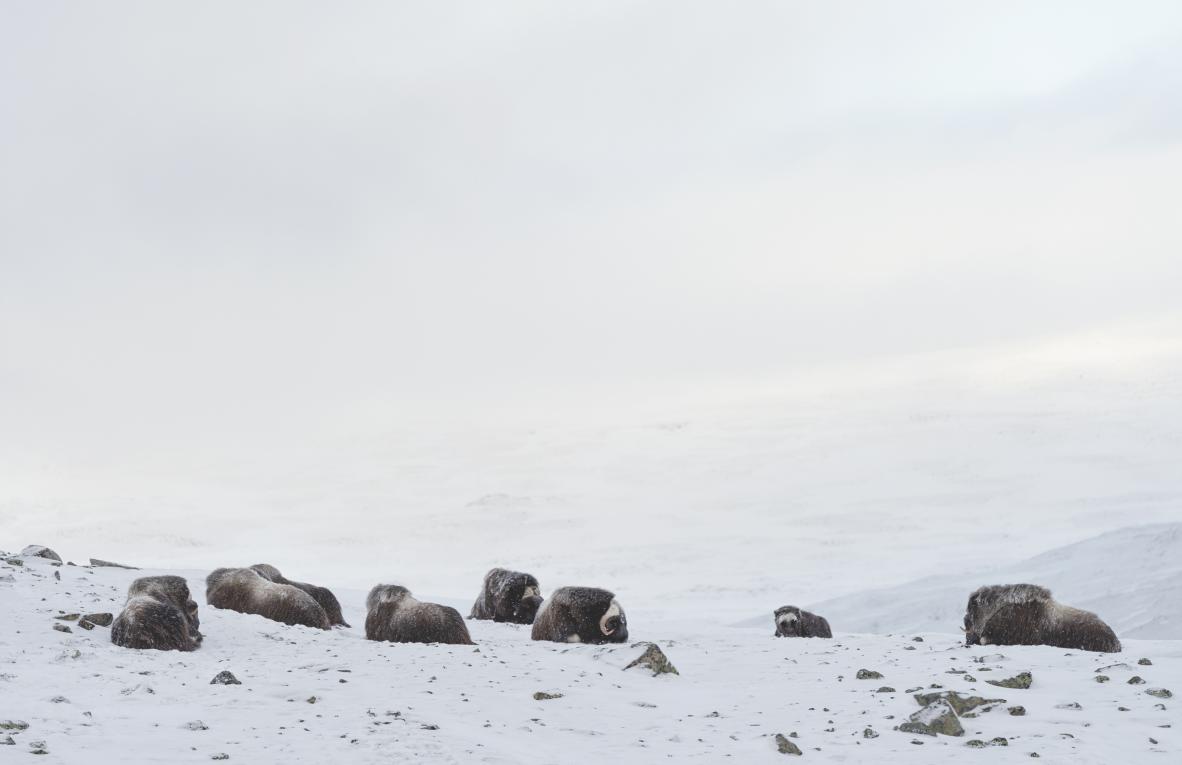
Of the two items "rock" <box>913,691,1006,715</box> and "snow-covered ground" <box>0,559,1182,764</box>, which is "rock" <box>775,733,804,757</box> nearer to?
"snow-covered ground" <box>0,559,1182,764</box>

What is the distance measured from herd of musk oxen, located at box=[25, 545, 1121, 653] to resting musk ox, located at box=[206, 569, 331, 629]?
0.02 m

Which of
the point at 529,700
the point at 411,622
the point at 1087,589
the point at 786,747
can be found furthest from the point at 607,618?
the point at 1087,589

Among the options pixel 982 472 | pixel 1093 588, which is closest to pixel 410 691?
pixel 1093 588

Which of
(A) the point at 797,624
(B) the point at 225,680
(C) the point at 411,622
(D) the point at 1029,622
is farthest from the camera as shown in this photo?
(A) the point at 797,624

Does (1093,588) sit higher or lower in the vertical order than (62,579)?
lower

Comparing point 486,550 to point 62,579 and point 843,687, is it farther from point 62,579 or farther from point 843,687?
point 843,687

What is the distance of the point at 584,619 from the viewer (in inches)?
647

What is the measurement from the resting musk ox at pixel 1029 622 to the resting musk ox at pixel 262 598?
10034 millimetres

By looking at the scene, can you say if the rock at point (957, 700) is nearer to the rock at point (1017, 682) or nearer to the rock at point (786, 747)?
the rock at point (1017, 682)

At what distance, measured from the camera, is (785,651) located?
13.9 metres

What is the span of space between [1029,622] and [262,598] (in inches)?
468

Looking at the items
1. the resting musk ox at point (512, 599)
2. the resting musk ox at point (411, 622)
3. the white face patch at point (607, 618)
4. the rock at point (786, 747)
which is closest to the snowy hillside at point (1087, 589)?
the white face patch at point (607, 618)

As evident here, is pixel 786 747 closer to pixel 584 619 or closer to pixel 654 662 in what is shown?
pixel 654 662

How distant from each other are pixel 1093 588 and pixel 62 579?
2511 centimetres
